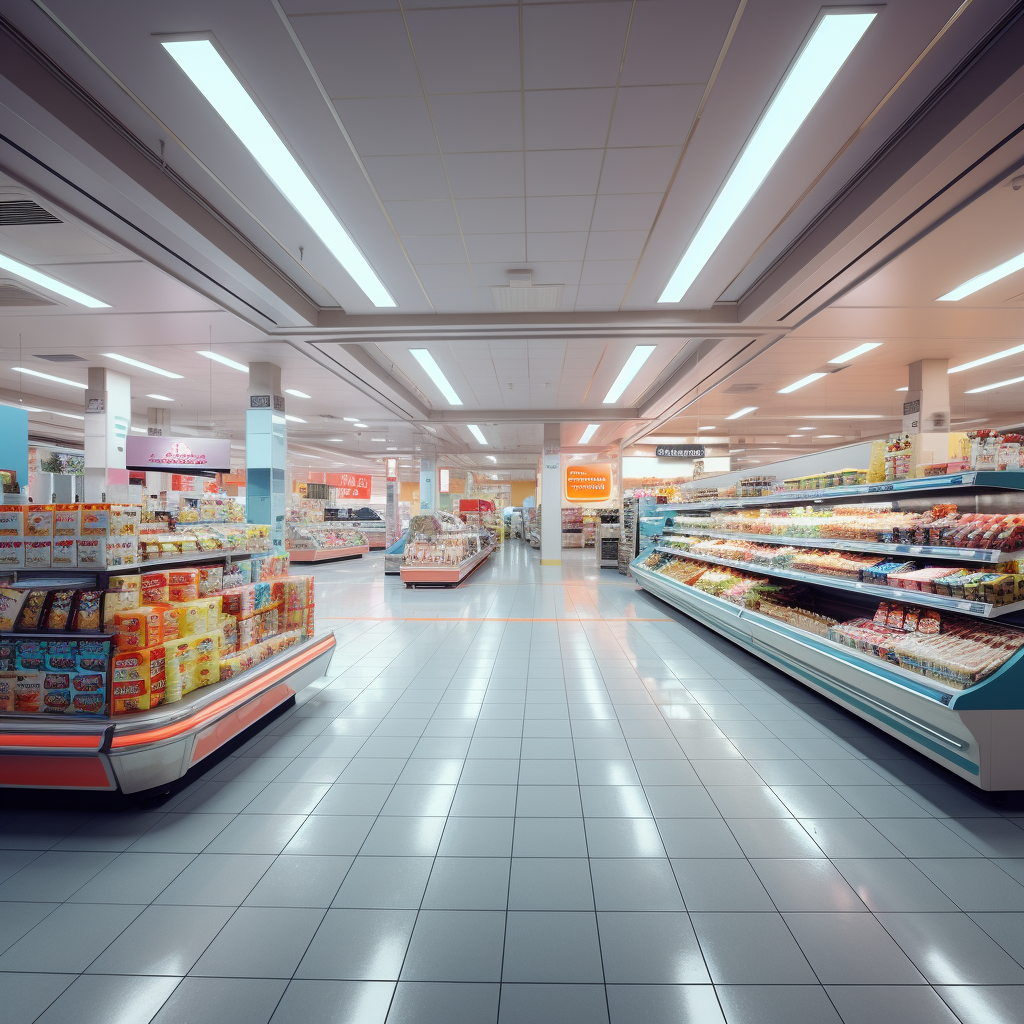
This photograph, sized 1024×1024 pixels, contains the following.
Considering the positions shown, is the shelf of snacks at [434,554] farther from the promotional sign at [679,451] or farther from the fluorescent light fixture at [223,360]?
the promotional sign at [679,451]

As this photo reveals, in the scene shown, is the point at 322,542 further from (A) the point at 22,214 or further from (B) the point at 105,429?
(A) the point at 22,214

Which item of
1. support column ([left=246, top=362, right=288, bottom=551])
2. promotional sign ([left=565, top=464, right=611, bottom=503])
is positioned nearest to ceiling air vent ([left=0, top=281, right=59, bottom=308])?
support column ([left=246, top=362, right=288, bottom=551])

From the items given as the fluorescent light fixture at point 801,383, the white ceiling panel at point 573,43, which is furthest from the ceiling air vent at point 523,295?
the fluorescent light fixture at point 801,383

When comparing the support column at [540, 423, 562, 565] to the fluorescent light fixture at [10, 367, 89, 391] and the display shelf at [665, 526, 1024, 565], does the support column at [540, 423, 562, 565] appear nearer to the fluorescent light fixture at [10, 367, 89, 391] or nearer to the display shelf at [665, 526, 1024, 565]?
the display shelf at [665, 526, 1024, 565]

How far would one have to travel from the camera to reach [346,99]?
3330 millimetres

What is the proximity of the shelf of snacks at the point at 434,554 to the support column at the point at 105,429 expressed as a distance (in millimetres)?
5166

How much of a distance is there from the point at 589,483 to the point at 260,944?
660 inches

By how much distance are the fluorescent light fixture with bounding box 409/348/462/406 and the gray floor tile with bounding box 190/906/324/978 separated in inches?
290

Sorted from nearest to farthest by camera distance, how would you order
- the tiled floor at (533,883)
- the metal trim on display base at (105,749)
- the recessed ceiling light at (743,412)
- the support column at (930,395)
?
1. the tiled floor at (533,883)
2. the metal trim on display base at (105,749)
3. the support column at (930,395)
4. the recessed ceiling light at (743,412)

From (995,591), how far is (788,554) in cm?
242

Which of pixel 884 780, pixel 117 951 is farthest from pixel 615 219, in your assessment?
pixel 117 951

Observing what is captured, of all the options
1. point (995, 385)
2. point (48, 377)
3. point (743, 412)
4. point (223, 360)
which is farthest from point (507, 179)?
point (995, 385)

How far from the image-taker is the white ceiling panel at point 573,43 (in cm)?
275

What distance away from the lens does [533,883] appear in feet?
7.17
